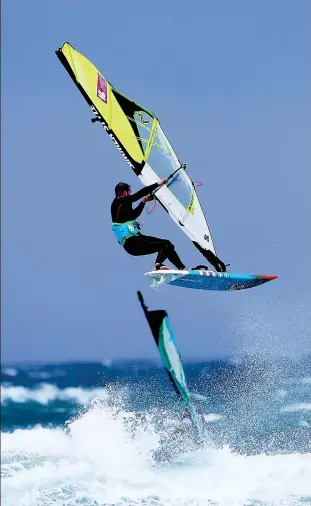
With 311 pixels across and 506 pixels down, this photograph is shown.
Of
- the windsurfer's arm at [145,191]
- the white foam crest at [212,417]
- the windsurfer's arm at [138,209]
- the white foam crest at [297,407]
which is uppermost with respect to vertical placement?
the windsurfer's arm at [145,191]

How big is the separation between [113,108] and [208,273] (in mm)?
1686

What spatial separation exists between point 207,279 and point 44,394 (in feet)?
36.4

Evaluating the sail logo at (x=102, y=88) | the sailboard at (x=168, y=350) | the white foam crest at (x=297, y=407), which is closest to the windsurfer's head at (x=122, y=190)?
the sail logo at (x=102, y=88)

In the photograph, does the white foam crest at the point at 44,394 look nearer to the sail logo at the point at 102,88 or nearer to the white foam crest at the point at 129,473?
the white foam crest at the point at 129,473

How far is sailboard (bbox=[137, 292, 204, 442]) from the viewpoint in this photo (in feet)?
25.8

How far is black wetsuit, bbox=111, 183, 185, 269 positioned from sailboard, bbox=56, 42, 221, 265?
0.86 ft

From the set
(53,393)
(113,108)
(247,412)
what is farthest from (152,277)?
(53,393)

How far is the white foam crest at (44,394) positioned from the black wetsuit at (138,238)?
30.8 ft

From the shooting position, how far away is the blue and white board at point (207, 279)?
7.93 metres

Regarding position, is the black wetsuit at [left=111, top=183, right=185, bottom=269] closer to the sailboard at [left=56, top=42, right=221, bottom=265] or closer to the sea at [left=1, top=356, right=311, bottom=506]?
the sailboard at [left=56, top=42, right=221, bottom=265]

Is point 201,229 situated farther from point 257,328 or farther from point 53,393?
point 53,393

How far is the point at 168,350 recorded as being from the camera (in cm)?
792

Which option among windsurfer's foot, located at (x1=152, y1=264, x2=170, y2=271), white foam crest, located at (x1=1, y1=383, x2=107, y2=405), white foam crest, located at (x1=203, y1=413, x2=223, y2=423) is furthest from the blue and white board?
white foam crest, located at (x1=1, y1=383, x2=107, y2=405)

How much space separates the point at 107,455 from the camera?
29.8 feet
